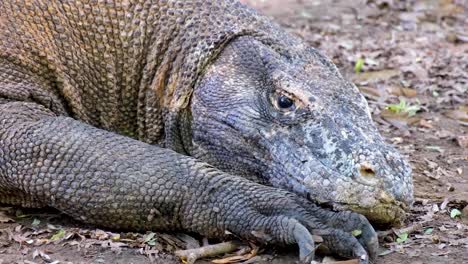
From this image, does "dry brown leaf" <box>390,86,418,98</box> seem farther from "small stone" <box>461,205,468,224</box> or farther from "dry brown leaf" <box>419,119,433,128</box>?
"small stone" <box>461,205,468,224</box>

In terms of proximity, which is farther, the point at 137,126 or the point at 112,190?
the point at 137,126

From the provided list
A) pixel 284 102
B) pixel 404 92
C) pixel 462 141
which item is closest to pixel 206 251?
pixel 284 102

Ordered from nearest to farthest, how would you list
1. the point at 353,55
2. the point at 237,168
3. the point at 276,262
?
the point at 276,262, the point at 237,168, the point at 353,55

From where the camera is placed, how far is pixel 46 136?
4984 mm

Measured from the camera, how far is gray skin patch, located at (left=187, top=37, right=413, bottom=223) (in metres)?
4.60

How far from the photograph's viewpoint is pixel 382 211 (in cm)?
460

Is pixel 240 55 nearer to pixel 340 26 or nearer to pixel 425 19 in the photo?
pixel 340 26

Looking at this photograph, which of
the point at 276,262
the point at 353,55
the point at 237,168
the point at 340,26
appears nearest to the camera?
the point at 276,262

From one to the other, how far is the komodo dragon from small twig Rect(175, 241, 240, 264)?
0.10m

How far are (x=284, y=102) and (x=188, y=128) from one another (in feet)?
2.27

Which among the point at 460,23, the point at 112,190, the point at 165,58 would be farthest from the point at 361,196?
the point at 460,23

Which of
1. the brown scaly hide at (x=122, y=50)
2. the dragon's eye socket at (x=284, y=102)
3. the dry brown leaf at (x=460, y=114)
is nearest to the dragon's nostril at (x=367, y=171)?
the dragon's eye socket at (x=284, y=102)

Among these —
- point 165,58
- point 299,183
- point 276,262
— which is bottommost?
point 276,262

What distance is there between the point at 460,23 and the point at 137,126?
19.9ft
